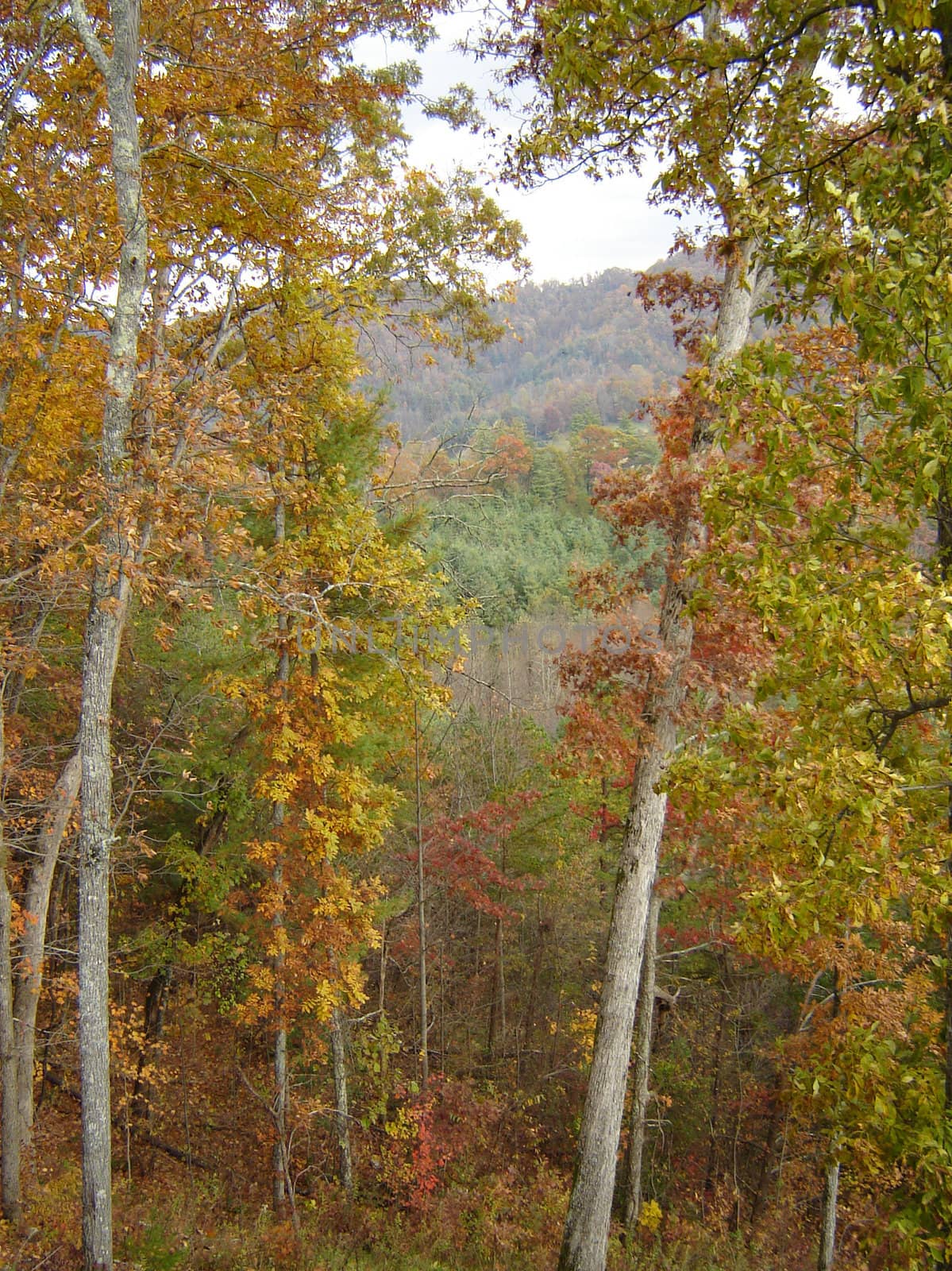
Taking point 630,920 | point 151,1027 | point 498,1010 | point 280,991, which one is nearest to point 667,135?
point 630,920

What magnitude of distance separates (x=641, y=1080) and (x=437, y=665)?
5980 mm

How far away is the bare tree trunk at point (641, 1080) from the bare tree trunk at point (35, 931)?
271 inches

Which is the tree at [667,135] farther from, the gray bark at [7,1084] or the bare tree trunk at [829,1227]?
the gray bark at [7,1084]

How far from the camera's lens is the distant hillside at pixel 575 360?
53781 millimetres

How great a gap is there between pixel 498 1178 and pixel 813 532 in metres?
10.4

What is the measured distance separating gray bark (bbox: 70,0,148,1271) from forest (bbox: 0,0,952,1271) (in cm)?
4

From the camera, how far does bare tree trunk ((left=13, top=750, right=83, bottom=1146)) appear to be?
770cm

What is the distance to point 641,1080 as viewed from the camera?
383 inches

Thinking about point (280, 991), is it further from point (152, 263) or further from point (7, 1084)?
point (152, 263)

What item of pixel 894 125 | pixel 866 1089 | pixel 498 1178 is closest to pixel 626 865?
pixel 866 1089

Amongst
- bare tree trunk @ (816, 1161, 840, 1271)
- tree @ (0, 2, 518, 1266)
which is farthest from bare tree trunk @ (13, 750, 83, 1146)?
bare tree trunk @ (816, 1161, 840, 1271)

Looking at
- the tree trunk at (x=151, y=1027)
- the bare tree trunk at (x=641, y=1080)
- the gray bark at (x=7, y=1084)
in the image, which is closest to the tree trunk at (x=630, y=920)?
the bare tree trunk at (x=641, y=1080)

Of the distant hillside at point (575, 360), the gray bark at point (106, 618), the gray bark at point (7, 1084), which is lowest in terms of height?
the gray bark at point (7, 1084)

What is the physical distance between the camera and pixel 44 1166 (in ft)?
27.4
